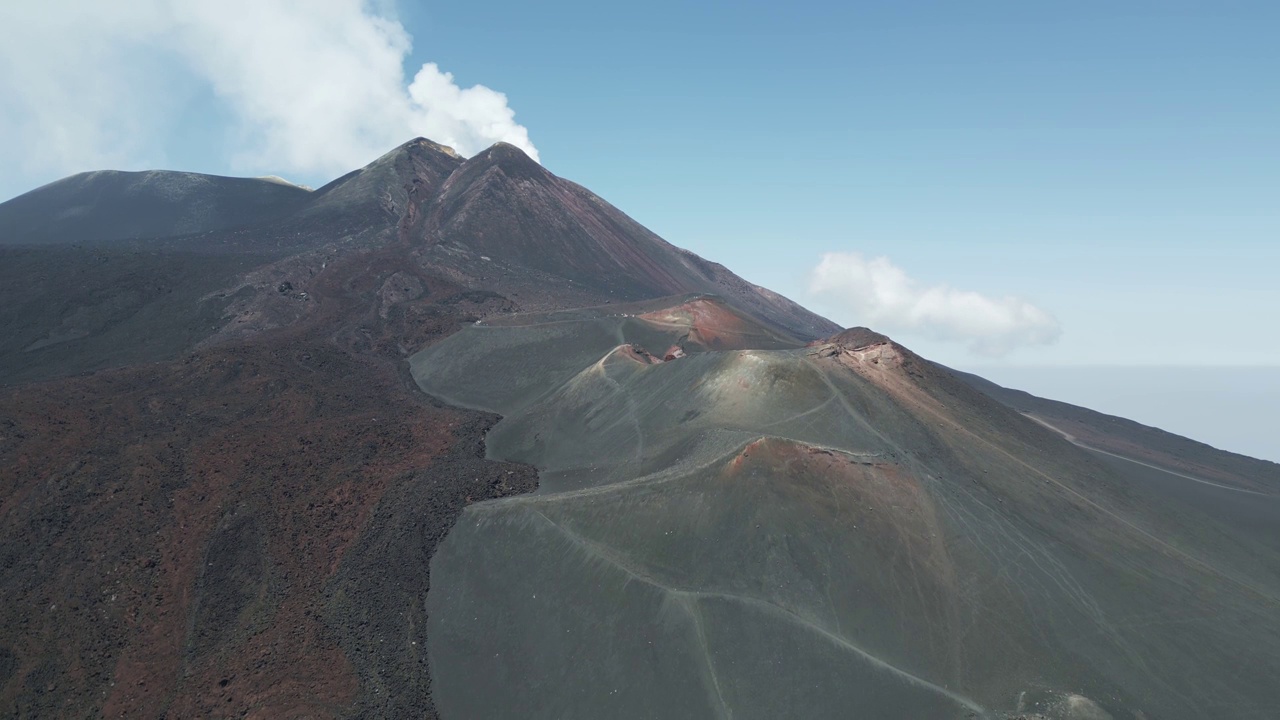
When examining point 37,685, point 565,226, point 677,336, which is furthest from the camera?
point 565,226

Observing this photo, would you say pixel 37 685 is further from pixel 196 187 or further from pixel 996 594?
pixel 196 187

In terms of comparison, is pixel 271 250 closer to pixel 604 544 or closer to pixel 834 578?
pixel 604 544

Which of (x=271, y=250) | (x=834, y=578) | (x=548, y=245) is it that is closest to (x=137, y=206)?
(x=271, y=250)

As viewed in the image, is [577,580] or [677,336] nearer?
[577,580]

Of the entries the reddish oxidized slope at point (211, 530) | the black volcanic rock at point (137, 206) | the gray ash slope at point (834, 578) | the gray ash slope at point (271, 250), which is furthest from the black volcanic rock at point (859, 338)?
the black volcanic rock at point (137, 206)

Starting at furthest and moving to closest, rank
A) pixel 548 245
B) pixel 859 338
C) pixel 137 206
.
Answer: pixel 137 206 → pixel 548 245 → pixel 859 338

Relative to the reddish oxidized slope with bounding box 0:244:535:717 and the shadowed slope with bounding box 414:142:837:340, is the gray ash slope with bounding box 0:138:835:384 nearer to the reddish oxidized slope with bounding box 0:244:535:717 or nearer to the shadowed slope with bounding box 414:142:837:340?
the shadowed slope with bounding box 414:142:837:340

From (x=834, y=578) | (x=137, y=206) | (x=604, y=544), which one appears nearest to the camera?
(x=834, y=578)

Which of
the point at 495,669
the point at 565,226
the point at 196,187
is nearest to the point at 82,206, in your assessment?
the point at 196,187

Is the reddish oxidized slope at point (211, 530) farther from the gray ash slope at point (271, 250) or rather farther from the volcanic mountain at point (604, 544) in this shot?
the gray ash slope at point (271, 250)
